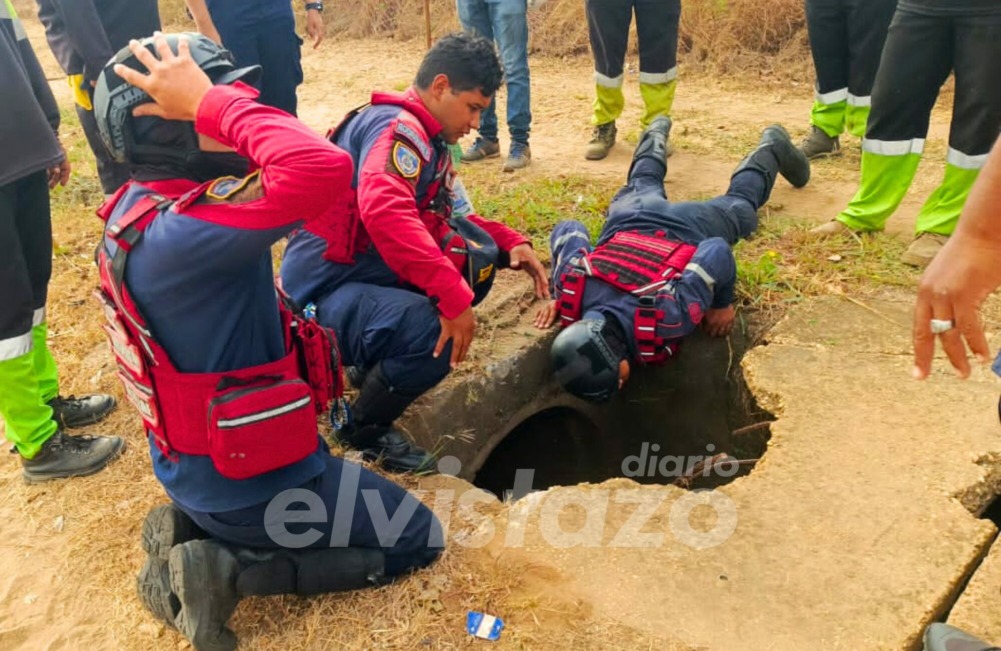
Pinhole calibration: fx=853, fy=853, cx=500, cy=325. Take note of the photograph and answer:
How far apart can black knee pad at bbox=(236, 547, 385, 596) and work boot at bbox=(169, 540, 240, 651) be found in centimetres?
5

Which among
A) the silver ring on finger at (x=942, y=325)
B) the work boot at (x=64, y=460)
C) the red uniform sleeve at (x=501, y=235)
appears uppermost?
the silver ring on finger at (x=942, y=325)

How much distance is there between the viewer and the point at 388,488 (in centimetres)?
251

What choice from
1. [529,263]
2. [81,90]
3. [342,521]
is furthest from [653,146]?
[342,521]

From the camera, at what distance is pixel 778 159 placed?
489cm

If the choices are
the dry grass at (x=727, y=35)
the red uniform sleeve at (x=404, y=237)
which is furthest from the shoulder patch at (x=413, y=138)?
the dry grass at (x=727, y=35)

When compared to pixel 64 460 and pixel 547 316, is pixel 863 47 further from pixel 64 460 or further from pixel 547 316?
pixel 64 460

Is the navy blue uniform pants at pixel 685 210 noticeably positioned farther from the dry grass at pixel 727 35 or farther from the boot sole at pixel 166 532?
the dry grass at pixel 727 35

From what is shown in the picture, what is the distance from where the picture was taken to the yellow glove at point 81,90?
4055 mm

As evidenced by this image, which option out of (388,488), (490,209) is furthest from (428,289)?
(490,209)

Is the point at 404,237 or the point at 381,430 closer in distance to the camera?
the point at 404,237

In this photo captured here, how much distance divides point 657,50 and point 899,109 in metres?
1.95

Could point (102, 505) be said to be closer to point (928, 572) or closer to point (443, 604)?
point (443, 604)

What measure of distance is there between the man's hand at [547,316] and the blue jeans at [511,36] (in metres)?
2.16

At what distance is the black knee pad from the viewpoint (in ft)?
7.65
